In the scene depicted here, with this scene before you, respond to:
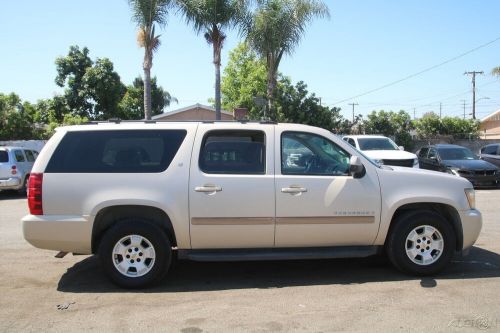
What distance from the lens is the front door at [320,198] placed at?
584 cm

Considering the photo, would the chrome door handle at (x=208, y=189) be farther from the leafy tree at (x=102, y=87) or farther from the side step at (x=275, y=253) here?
the leafy tree at (x=102, y=87)

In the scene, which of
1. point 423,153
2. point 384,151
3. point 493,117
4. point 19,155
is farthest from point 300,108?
point 493,117

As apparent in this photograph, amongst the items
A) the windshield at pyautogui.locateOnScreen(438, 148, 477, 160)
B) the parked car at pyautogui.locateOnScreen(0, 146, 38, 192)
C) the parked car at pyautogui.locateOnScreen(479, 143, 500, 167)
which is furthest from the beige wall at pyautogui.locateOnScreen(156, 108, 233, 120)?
the windshield at pyautogui.locateOnScreen(438, 148, 477, 160)

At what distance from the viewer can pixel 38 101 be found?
31484mm

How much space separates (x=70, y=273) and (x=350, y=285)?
11.3ft

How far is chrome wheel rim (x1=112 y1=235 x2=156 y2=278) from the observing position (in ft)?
18.9

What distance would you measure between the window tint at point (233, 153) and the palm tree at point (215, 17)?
17174mm

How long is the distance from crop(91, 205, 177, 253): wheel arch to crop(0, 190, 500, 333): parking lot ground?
0.66 m

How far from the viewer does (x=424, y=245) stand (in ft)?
20.1

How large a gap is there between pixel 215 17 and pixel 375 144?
9746mm

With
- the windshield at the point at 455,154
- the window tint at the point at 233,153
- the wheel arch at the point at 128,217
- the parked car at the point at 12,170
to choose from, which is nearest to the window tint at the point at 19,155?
the parked car at the point at 12,170

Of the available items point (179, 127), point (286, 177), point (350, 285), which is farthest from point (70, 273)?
point (350, 285)

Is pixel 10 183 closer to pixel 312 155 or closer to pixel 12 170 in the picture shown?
pixel 12 170

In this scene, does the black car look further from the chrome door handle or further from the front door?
the chrome door handle
